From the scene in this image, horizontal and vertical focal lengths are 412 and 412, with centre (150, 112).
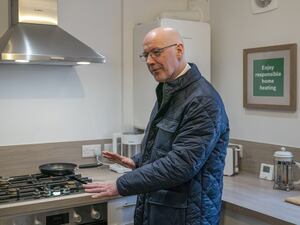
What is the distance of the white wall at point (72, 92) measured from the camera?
2684 mm

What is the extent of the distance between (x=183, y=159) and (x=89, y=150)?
1488 mm

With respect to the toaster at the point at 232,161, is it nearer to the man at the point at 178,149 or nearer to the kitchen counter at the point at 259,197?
the kitchen counter at the point at 259,197

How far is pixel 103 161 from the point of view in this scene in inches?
119

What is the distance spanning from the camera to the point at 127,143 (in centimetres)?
290

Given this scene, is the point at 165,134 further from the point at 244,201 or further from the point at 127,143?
the point at 127,143

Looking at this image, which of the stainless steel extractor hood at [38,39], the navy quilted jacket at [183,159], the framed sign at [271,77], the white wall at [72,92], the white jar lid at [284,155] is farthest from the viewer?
the white wall at [72,92]

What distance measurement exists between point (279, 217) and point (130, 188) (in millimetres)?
718

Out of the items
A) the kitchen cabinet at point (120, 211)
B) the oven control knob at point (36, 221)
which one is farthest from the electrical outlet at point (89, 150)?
the oven control knob at point (36, 221)

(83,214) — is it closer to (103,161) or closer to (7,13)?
(103,161)

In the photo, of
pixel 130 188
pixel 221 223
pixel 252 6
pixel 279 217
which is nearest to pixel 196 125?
pixel 130 188

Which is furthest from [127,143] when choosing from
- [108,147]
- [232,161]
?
[232,161]

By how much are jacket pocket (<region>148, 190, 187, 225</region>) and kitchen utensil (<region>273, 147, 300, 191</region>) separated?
0.91 metres

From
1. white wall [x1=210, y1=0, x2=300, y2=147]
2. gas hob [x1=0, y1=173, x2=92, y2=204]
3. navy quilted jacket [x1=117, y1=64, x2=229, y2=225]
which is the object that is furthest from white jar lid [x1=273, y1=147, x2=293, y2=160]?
gas hob [x1=0, y1=173, x2=92, y2=204]

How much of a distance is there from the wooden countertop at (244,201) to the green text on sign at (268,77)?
58cm
